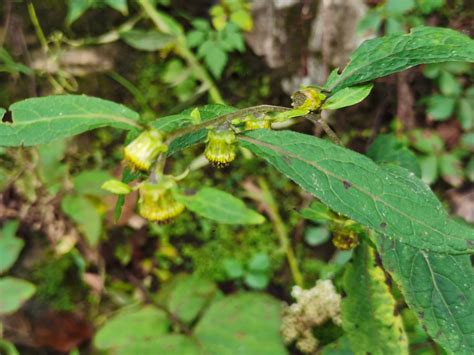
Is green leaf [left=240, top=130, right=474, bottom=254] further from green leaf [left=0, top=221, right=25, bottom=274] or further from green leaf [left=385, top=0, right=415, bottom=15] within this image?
green leaf [left=0, top=221, right=25, bottom=274]

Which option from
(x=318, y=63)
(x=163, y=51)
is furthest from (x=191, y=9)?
(x=318, y=63)

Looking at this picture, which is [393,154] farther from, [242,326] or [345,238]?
[242,326]

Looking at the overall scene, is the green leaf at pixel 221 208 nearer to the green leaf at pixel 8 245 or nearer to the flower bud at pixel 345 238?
the flower bud at pixel 345 238

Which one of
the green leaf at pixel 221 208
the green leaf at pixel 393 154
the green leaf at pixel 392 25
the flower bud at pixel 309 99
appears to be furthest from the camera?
the green leaf at pixel 392 25

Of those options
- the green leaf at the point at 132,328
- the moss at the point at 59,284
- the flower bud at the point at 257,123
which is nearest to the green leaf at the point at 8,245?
the moss at the point at 59,284

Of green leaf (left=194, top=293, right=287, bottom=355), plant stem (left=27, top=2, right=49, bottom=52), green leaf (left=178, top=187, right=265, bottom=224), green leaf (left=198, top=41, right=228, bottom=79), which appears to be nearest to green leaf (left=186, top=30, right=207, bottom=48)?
green leaf (left=198, top=41, right=228, bottom=79)

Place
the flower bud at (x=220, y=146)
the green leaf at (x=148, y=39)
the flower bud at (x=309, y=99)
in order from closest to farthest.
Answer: the flower bud at (x=220, y=146)
the flower bud at (x=309, y=99)
the green leaf at (x=148, y=39)

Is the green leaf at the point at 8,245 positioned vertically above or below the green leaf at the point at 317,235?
below

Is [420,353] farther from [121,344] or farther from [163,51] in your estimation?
[163,51]
